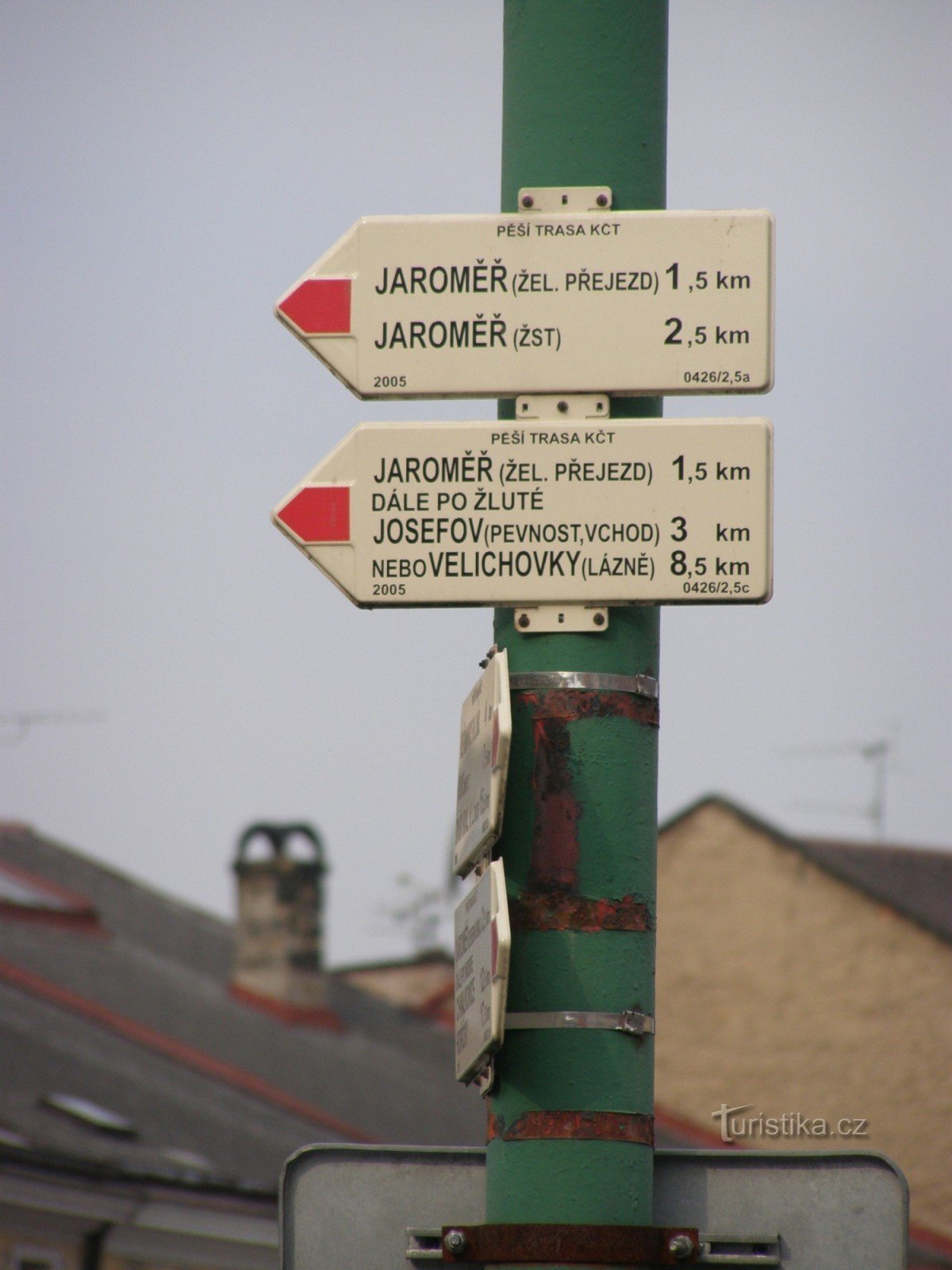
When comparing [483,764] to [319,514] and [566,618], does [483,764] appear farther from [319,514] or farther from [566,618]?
[319,514]

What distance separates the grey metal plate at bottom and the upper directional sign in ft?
4.45

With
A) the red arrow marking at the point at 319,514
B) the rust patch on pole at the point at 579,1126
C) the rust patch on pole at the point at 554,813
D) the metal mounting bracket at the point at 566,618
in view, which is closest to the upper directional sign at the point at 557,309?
the red arrow marking at the point at 319,514

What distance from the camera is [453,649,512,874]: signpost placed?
12.1 feet

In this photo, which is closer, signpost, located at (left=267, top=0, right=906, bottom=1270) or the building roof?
signpost, located at (left=267, top=0, right=906, bottom=1270)

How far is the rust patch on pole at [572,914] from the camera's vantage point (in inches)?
148

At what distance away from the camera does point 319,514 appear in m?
4.00

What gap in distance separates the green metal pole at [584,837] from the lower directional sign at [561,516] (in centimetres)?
10

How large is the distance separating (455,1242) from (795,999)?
2678 cm

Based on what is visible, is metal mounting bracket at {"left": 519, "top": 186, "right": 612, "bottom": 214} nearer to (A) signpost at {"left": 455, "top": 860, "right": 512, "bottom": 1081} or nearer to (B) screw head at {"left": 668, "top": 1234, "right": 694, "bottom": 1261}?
(A) signpost at {"left": 455, "top": 860, "right": 512, "bottom": 1081}

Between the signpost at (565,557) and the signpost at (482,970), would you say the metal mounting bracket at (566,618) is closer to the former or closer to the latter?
the signpost at (565,557)

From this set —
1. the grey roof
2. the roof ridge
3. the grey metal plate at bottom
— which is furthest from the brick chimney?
the grey metal plate at bottom

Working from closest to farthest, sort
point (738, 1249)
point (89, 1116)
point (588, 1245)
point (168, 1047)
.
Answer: point (588, 1245) < point (738, 1249) < point (89, 1116) < point (168, 1047)

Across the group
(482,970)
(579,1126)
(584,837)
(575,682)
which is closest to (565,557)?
(575,682)

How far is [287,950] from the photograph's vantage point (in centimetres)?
3061
